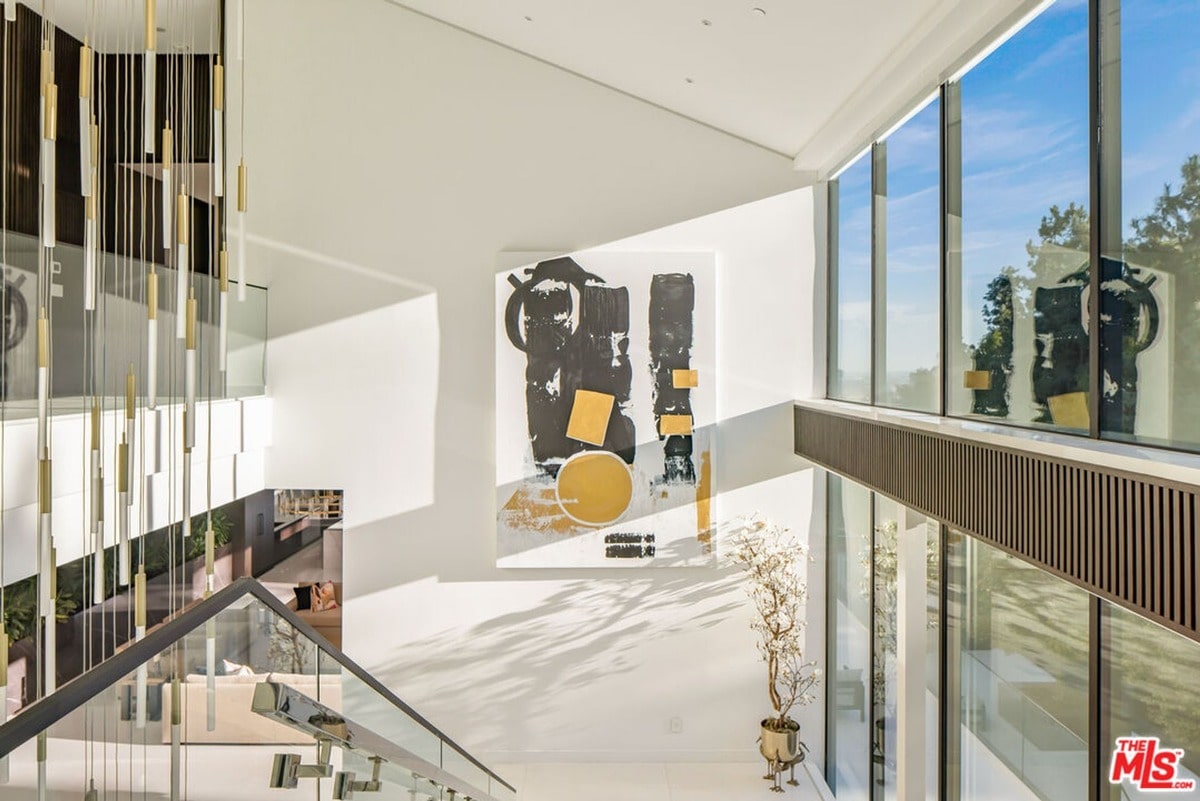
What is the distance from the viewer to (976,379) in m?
4.01

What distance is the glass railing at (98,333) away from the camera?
12.7 feet

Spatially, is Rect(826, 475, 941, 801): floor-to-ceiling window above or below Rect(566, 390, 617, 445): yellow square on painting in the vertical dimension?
below

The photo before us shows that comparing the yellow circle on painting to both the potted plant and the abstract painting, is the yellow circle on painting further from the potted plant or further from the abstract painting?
the potted plant

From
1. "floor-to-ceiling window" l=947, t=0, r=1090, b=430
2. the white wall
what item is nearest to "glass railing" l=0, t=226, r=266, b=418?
the white wall

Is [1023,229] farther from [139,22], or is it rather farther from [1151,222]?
[139,22]

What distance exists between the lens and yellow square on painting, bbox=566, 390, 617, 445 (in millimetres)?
6695

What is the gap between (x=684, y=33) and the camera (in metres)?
5.24

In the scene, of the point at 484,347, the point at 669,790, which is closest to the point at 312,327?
the point at 484,347

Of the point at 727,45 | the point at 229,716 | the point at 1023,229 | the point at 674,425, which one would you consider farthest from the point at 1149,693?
the point at 674,425

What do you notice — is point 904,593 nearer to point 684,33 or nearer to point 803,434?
point 803,434

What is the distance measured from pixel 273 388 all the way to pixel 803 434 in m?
3.93

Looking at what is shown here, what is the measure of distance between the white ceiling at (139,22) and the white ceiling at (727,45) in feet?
4.86

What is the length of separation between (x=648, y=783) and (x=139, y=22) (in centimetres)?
640

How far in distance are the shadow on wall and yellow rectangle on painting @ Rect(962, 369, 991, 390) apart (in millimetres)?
3052
